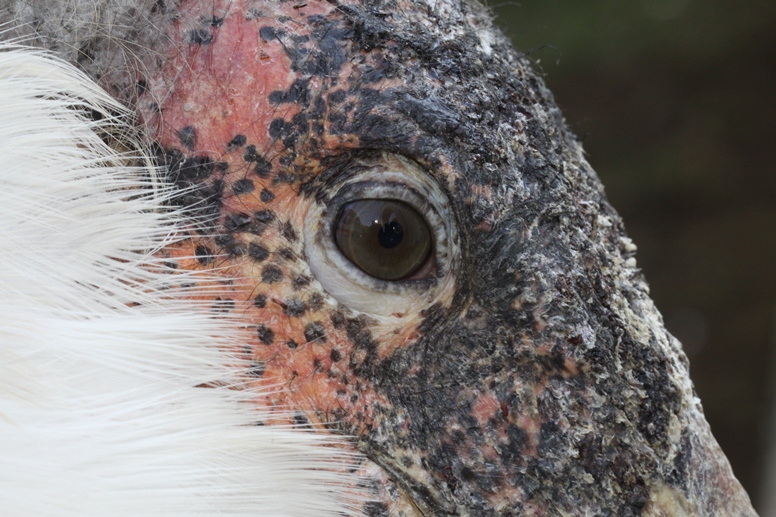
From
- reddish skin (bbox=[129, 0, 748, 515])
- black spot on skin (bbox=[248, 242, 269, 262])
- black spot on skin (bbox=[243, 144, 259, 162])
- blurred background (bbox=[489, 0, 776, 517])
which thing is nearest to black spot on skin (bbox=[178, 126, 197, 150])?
reddish skin (bbox=[129, 0, 748, 515])

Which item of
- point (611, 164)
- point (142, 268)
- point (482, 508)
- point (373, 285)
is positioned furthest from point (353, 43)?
point (611, 164)

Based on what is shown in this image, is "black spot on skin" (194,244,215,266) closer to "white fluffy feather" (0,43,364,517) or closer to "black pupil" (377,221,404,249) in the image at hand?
"white fluffy feather" (0,43,364,517)

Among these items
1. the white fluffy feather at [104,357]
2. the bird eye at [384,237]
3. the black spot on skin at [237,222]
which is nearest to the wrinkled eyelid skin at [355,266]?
the bird eye at [384,237]

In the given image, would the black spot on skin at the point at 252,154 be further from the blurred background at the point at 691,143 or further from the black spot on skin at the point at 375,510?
the blurred background at the point at 691,143

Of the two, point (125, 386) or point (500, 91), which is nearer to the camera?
point (125, 386)

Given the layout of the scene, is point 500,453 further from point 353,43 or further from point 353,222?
point 353,43
